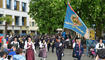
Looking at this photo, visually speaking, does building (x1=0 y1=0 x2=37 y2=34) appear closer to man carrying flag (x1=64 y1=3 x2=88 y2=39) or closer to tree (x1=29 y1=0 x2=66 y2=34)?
tree (x1=29 y1=0 x2=66 y2=34)

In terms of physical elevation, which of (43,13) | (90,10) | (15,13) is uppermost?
(90,10)

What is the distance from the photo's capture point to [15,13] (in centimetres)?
4288

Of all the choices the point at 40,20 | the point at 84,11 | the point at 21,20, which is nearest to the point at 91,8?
the point at 84,11

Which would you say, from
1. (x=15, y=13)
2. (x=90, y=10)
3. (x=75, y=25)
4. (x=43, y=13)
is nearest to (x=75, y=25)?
(x=75, y=25)

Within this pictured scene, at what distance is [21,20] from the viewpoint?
148ft

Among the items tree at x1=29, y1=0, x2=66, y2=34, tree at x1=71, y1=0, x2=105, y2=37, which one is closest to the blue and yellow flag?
tree at x1=71, y1=0, x2=105, y2=37

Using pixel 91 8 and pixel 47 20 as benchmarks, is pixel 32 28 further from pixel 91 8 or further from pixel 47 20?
pixel 91 8

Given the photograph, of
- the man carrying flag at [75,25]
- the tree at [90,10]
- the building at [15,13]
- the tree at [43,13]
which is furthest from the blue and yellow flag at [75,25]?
the building at [15,13]

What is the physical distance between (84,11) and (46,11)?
10.2 m

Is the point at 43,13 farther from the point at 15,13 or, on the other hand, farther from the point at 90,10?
the point at 15,13

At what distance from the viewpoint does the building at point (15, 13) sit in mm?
39312

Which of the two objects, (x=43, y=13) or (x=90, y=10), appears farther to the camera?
(x=43, y=13)

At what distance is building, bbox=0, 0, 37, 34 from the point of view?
39312 mm

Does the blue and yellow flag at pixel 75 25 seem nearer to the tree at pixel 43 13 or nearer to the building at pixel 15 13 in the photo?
the tree at pixel 43 13
